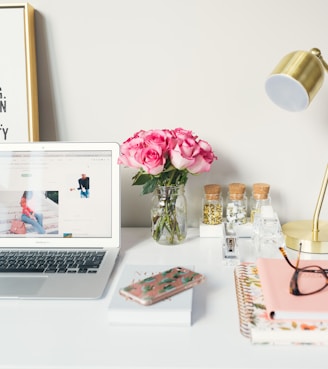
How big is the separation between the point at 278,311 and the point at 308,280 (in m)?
0.15

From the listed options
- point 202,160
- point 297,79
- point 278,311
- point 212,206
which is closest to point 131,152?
point 202,160

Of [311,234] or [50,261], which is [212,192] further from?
[50,261]

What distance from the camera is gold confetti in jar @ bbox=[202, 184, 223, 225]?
1220 millimetres

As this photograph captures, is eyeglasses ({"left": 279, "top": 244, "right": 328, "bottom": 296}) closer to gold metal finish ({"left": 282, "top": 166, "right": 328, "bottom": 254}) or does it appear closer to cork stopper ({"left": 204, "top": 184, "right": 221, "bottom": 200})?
gold metal finish ({"left": 282, "top": 166, "right": 328, "bottom": 254})

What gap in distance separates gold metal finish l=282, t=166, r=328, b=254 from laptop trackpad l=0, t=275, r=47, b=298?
0.55 metres

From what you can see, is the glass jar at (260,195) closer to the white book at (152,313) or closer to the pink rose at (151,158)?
the pink rose at (151,158)

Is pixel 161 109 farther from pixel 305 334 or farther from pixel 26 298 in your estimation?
pixel 305 334

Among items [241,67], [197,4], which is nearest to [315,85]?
[241,67]

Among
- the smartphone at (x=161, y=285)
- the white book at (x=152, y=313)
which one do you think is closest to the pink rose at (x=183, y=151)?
the smartphone at (x=161, y=285)

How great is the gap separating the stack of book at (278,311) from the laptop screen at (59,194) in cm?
37

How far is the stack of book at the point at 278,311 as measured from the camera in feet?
2.41

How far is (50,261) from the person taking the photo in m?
1.04

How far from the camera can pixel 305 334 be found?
73cm

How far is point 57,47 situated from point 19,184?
362 mm
